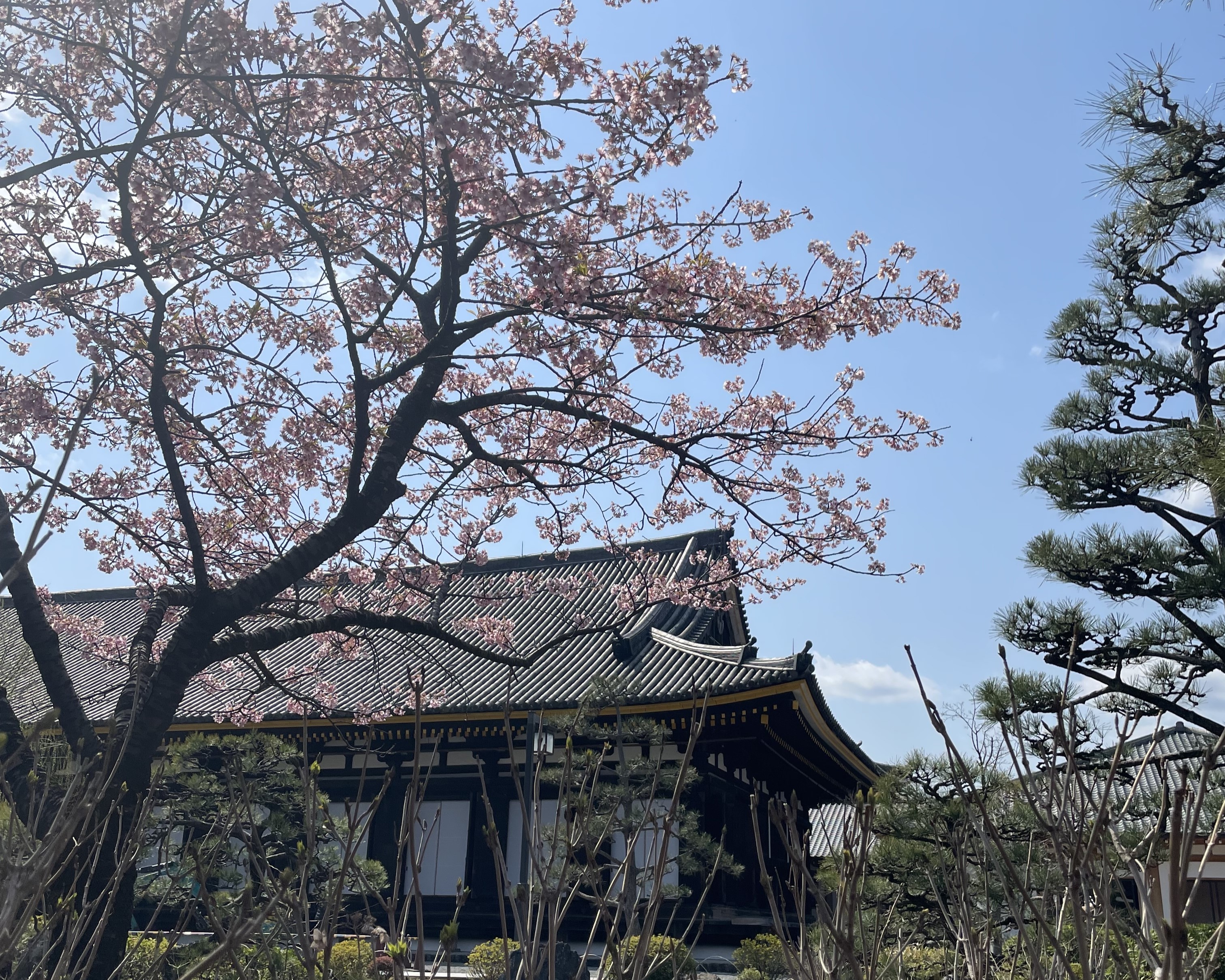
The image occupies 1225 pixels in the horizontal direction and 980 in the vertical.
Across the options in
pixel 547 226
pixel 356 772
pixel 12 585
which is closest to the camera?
pixel 12 585

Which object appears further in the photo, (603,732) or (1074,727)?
(603,732)

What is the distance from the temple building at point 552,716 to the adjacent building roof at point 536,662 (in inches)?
1.7

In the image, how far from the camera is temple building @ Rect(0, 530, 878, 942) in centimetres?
1262

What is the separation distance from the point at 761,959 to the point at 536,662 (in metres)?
3.59

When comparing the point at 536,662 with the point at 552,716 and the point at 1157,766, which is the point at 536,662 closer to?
the point at 552,716

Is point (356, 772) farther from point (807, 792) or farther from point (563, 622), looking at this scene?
point (807, 792)

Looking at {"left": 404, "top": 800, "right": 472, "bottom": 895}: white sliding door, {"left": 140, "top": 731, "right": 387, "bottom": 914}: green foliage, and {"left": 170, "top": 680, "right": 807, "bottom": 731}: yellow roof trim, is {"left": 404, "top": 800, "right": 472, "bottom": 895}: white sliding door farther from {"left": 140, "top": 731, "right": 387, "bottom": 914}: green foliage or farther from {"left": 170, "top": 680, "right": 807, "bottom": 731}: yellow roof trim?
{"left": 140, "top": 731, "right": 387, "bottom": 914}: green foliage

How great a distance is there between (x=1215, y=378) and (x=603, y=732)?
6.75 meters

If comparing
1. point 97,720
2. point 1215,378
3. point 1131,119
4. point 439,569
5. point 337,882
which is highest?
point 1131,119

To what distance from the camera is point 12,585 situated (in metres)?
5.46

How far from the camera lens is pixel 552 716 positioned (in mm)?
11531

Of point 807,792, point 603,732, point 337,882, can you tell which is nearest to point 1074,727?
point 337,882

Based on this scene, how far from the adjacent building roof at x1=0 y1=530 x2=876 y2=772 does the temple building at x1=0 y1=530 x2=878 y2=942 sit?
4 centimetres

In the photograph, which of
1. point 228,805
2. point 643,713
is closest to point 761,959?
point 643,713
